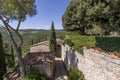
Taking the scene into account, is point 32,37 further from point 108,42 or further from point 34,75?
point 34,75

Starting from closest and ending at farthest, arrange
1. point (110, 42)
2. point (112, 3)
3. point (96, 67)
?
point (96, 67) → point (112, 3) → point (110, 42)

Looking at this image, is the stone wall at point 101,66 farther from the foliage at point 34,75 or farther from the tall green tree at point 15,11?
the tall green tree at point 15,11

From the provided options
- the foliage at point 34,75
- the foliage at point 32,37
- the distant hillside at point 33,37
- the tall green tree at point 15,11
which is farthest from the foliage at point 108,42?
the distant hillside at point 33,37

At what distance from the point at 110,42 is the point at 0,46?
16.1 meters

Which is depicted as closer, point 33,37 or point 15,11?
point 15,11

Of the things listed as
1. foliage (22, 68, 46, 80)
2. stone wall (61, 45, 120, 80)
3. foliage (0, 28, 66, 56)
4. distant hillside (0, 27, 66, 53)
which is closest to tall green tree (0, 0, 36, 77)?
foliage (22, 68, 46, 80)

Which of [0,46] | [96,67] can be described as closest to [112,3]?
[96,67]

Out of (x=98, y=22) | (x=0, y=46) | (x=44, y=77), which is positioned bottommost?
(x=44, y=77)

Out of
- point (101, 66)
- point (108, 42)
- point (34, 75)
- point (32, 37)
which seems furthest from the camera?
point (32, 37)

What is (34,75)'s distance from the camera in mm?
19906

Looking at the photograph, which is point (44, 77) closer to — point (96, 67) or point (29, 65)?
point (29, 65)

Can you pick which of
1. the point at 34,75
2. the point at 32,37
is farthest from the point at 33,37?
the point at 34,75

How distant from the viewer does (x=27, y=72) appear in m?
21.0

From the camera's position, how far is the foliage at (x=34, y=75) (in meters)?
19.8
